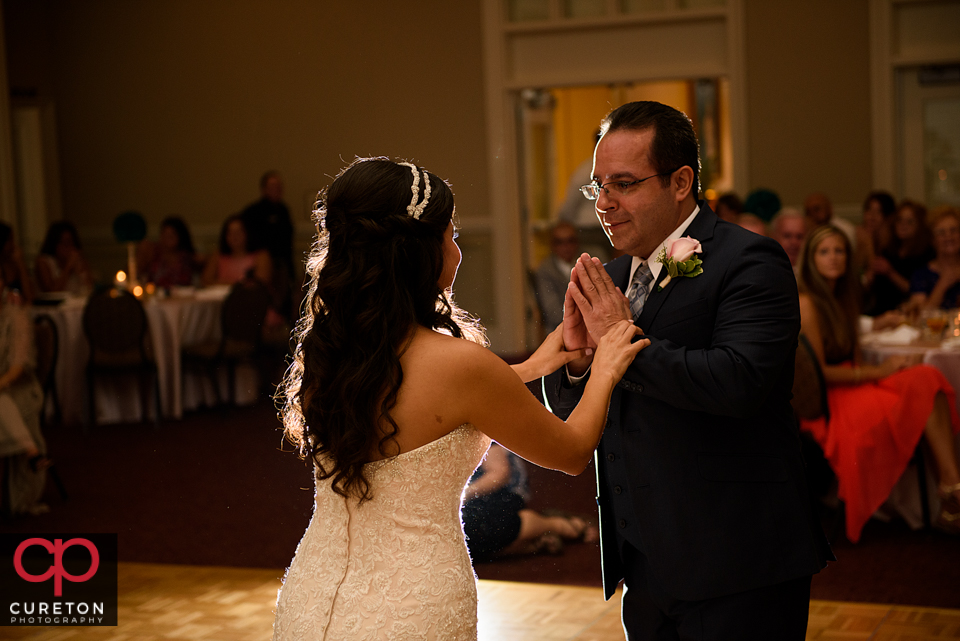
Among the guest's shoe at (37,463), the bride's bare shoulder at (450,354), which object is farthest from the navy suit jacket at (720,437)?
the guest's shoe at (37,463)

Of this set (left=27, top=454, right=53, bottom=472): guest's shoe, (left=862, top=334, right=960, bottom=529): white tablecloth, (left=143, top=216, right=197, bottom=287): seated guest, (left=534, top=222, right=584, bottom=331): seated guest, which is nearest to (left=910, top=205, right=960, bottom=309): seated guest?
(left=862, top=334, right=960, bottom=529): white tablecloth

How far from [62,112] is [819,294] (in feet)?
30.2

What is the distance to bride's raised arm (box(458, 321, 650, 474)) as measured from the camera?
1.57m

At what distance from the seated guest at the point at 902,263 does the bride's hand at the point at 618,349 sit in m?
5.12

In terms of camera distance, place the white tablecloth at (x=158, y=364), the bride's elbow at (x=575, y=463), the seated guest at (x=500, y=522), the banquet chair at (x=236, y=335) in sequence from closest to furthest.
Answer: the bride's elbow at (x=575, y=463) → the seated guest at (x=500, y=522) → the white tablecloth at (x=158, y=364) → the banquet chair at (x=236, y=335)

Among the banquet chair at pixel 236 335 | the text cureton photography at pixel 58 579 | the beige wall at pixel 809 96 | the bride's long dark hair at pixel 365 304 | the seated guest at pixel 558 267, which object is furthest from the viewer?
the beige wall at pixel 809 96

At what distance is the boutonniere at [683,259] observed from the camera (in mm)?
1688

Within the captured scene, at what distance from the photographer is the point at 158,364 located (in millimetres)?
7184

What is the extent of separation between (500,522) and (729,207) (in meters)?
3.64

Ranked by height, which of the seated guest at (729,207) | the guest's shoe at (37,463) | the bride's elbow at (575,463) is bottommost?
the guest's shoe at (37,463)

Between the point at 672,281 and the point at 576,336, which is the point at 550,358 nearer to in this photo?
the point at 576,336

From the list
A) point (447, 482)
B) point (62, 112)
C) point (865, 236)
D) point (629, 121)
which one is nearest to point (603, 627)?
point (447, 482)

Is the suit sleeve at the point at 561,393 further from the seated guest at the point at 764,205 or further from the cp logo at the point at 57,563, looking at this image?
the seated guest at the point at 764,205

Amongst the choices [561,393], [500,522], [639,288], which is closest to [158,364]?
[500,522]
